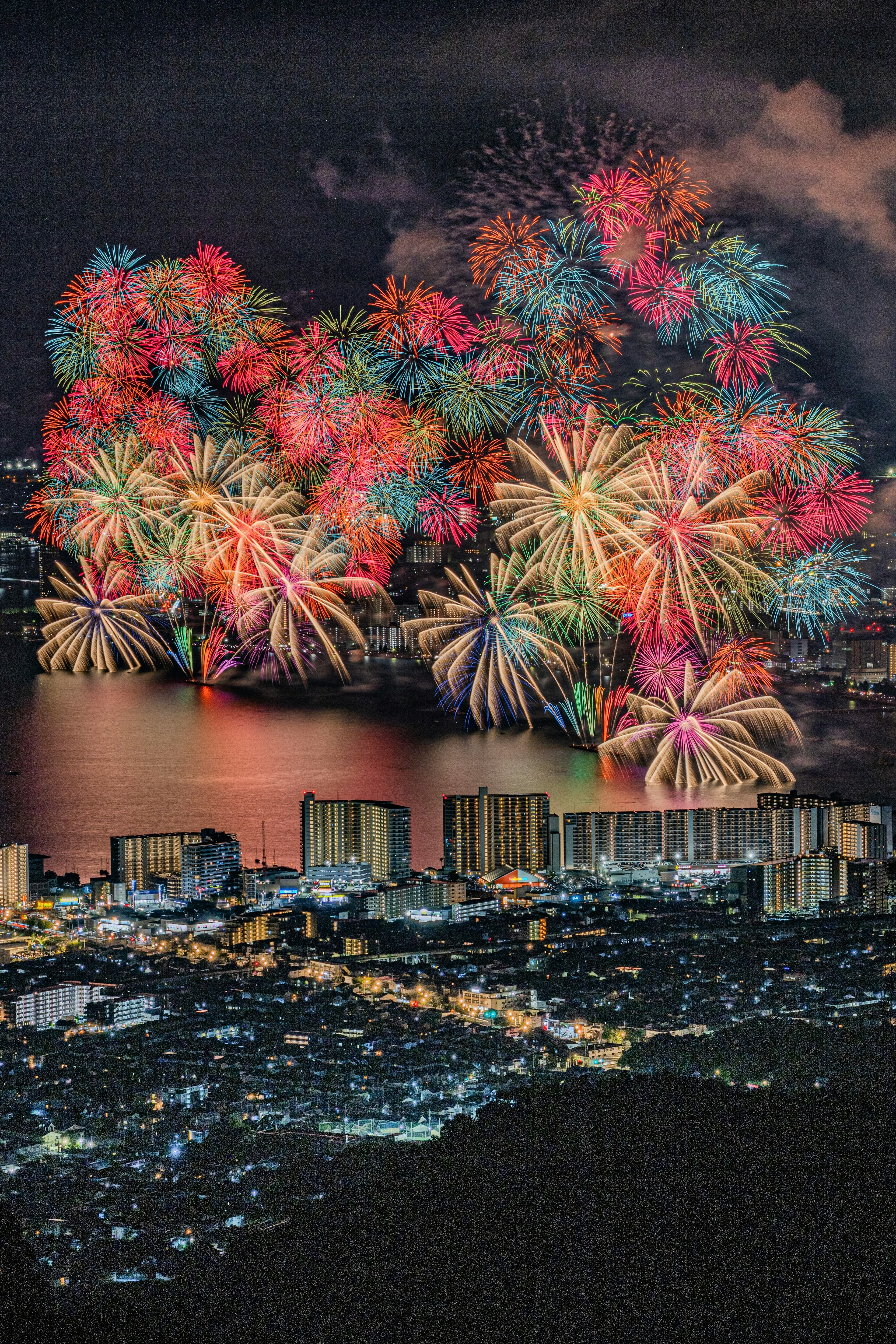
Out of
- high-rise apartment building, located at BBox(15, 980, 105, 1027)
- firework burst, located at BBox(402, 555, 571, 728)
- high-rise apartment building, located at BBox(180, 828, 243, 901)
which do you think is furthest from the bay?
high-rise apartment building, located at BBox(15, 980, 105, 1027)

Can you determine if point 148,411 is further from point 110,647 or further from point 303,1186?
point 303,1186

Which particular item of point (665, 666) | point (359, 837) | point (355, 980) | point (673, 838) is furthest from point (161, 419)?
point (355, 980)

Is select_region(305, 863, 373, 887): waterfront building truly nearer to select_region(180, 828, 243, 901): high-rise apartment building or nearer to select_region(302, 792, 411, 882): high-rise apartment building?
select_region(302, 792, 411, 882): high-rise apartment building

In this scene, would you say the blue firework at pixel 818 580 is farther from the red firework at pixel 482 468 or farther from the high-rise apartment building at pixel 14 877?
the high-rise apartment building at pixel 14 877

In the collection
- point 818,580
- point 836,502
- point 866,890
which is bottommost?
point 866,890

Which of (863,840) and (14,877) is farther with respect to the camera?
(863,840)

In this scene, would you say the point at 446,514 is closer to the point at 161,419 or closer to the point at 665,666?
the point at 665,666

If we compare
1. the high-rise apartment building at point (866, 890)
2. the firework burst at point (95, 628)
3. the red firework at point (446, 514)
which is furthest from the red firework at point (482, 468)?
the firework burst at point (95, 628)

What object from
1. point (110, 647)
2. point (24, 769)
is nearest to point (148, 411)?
point (24, 769)
